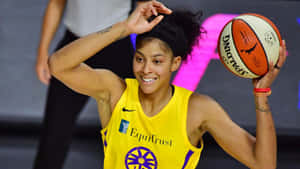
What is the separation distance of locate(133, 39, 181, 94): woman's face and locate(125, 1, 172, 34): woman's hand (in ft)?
0.40

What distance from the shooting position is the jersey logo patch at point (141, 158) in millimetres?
1956

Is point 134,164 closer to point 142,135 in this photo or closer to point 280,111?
point 142,135

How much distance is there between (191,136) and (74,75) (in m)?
0.58

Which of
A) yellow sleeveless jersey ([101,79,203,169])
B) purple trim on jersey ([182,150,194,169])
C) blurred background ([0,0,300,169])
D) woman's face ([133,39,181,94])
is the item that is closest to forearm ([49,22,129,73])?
woman's face ([133,39,181,94])

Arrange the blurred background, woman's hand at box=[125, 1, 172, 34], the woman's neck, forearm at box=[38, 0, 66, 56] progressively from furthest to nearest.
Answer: the blurred background, forearm at box=[38, 0, 66, 56], the woman's neck, woman's hand at box=[125, 1, 172, 34]

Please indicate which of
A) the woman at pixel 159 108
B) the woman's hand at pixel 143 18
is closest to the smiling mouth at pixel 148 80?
the woman at pixel 159 108

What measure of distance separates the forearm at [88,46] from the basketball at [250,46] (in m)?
0.48

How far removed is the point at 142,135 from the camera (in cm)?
197

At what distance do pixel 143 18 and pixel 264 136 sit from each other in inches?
27.6

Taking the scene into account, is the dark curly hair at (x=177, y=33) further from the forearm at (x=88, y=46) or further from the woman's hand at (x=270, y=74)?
the woman's hand at (x=270, y=74)

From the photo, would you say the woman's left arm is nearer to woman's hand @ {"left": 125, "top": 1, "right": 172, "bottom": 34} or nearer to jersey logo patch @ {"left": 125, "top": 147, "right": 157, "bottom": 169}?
jersey logo patch @ {"left": 125, "top": 147, "right": 157, "bottom": 169}

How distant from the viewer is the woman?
1885mm

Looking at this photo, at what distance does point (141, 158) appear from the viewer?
1.96 meters

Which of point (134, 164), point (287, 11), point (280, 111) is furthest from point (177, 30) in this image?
point (287, 11)
